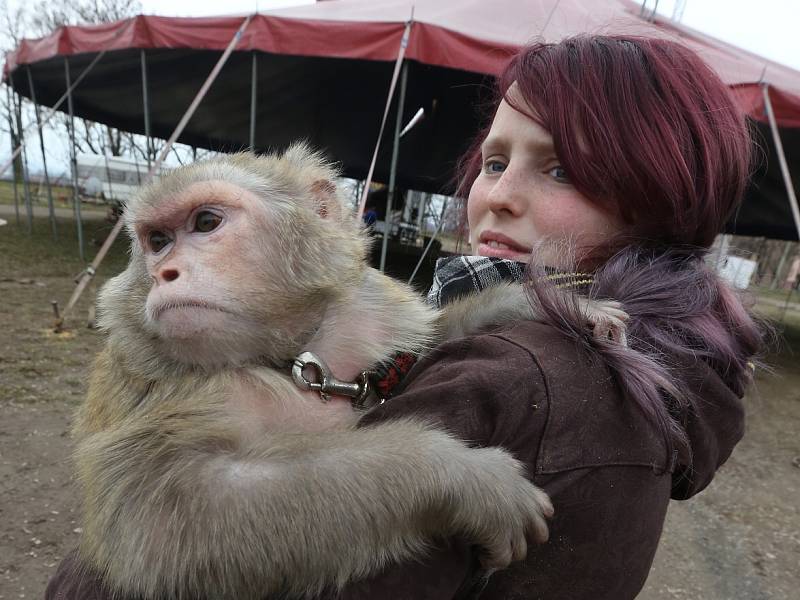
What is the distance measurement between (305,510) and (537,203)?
2.90 feet

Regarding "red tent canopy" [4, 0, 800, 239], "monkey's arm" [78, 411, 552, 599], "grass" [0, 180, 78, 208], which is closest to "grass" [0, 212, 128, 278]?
"red tent canopy" [4, 0, 800, 239]

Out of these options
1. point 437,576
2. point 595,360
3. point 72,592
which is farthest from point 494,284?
point 72,592

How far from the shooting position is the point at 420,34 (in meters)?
5.71

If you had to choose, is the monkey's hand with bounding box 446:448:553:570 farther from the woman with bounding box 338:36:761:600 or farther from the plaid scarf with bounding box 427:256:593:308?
the plaid scarf with bounding box 427:256:593:308

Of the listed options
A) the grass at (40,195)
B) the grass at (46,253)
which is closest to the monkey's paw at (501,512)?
the grass at (46,253)

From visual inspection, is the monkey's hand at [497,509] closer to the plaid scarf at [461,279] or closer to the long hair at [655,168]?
the long hair at [655,168]

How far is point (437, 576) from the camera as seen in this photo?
104cm

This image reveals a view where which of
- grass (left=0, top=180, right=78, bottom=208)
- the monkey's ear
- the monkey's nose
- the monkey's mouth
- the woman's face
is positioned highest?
the woman's face

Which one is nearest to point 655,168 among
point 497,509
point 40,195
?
point 497,509

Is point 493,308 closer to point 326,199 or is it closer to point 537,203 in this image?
point 537,203

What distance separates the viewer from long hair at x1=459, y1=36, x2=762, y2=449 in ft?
4.06

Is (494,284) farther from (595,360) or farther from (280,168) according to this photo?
(280,168)

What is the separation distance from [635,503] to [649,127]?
0.82 m

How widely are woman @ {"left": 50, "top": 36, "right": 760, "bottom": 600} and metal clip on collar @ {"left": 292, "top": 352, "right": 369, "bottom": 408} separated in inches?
5.9
